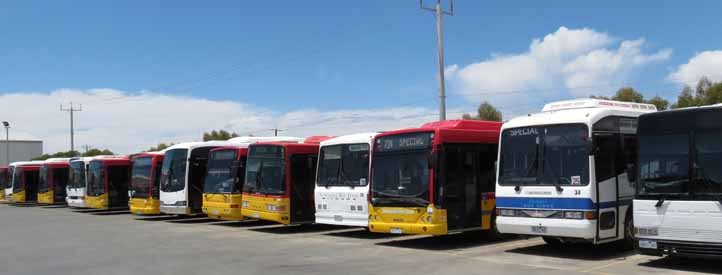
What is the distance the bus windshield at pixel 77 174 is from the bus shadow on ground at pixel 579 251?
76.7 ft

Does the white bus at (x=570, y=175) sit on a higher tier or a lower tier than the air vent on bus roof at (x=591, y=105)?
lower

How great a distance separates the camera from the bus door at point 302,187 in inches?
750

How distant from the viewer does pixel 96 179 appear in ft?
98.5

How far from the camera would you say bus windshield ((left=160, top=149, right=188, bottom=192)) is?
2338 cm

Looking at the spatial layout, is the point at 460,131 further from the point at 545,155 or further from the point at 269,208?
the point at 269,208

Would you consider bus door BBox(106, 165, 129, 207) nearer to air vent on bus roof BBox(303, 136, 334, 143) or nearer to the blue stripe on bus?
air vent on bus roof BBox(303, 136, 334, 143)

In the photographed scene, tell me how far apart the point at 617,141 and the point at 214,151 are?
1351 centimetres

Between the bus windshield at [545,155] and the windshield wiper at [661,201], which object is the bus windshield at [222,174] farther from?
the windshield wiper at [661,201]

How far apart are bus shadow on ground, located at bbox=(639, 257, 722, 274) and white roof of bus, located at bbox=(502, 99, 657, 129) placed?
2610 mm

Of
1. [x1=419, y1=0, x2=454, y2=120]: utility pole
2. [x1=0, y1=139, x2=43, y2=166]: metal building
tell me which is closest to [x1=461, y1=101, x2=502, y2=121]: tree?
[x1=419, y1=0, x2=454, y2=120]: utility pole

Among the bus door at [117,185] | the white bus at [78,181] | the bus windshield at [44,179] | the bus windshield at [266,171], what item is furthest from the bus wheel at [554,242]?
the bus windshield at [44,179]

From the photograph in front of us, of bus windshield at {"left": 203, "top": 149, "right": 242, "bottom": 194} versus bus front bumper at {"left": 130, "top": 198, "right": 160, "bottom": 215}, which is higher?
bus windshield at {"left": 203, "top": 149, "right": 242, "bottom": 194}

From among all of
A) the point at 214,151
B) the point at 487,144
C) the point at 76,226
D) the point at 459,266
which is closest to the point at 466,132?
the point at 487,144

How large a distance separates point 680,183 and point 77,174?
27778 mm
